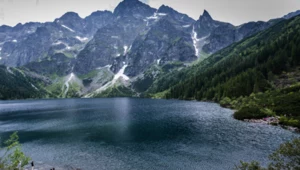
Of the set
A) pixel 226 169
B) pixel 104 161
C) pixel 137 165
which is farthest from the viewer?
pixel 104 161

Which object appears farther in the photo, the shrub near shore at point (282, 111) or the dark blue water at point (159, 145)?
the shrub near shore at point (282, 111)

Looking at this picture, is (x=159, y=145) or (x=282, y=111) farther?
(x=282, y=111)

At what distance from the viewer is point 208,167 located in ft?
145

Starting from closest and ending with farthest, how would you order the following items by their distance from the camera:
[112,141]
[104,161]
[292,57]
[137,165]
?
[137,165]
[104,161]
[112,141]
[292,57]

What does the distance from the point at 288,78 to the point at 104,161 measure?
14723 cm

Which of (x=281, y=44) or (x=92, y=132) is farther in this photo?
(x=281, y=44)

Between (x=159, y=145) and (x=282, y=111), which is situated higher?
(x=282, y=111)

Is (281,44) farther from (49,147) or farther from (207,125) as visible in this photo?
(49,147)

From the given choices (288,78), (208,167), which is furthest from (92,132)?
(288,78)

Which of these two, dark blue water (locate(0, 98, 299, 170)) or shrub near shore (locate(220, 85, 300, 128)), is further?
shrub near shore (locate(220, 85, 300, 128))

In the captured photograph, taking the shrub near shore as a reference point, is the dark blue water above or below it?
below

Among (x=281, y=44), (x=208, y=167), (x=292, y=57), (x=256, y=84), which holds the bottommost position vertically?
(x=208, y=167)

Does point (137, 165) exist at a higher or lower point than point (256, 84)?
lower

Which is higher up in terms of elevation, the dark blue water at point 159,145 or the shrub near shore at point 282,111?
the shrub near shore at point 282,111
